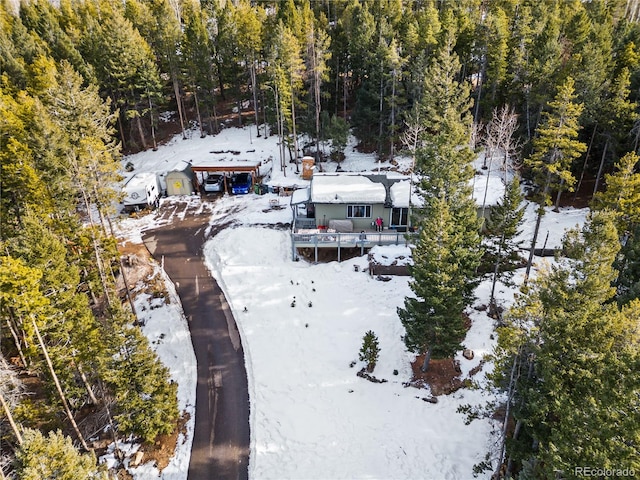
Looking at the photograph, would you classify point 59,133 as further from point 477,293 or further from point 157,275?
point 477,293

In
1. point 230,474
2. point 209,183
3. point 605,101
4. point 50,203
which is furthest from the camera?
point 209,183

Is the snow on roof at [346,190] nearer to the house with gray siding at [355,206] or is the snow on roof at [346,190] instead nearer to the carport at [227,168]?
the house with gray siding at [355,206]

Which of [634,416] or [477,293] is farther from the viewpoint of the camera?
[477,293]

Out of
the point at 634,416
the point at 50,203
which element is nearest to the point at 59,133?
the point at 50,203

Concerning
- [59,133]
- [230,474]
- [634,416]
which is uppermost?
[59,133]

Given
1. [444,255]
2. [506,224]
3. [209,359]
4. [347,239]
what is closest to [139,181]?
[347,239]

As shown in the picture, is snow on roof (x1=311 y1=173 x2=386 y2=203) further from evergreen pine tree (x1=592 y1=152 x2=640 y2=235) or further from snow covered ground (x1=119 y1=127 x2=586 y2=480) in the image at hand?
evergreen pine tree (x1=592 y1=152 x2=640 y2=235)

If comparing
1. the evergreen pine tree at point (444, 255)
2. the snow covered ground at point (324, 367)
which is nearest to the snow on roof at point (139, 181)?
the snow covered ground at point (324, 367)
